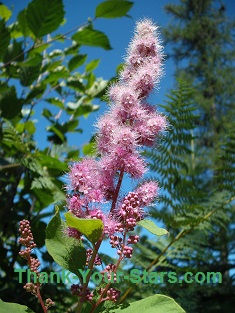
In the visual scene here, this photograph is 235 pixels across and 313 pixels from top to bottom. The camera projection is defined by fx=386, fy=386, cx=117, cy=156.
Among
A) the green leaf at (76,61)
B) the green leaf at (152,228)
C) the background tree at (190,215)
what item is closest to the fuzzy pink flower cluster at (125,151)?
the green leaf at (152,228)

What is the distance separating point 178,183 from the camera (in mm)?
1307

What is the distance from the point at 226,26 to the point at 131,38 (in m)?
9.06

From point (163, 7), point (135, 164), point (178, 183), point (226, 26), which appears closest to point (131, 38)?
point (135, 164)

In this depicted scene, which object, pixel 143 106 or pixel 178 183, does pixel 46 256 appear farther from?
pixel 143 106

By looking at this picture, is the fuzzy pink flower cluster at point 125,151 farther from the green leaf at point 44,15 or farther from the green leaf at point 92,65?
the green leaf at point 92,65

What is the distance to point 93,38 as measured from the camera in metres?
1.27

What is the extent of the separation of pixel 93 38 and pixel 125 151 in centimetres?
77

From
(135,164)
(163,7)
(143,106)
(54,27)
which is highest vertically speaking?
(163,7)

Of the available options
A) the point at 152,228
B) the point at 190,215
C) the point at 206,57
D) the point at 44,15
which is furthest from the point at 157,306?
the point at 206,57

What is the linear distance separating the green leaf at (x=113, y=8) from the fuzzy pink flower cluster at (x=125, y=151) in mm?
553

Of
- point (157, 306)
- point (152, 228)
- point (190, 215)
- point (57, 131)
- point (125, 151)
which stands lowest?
point (157, 306)

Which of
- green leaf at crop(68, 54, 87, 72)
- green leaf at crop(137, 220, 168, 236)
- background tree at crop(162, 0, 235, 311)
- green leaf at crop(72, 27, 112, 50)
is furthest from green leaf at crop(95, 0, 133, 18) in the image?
background tree at crop(162, 0, 235, 311)

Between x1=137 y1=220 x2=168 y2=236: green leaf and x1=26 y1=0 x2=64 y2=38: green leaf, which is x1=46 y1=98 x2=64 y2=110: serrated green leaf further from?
x1=137 y1=220 x2=168 y2=236: green leaf

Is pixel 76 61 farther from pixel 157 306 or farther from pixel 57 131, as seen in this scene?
pixel 157 306
